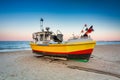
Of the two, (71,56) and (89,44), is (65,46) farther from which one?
(89,44)

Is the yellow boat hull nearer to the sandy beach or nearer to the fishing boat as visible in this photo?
the fishing boat

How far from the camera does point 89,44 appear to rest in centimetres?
1112

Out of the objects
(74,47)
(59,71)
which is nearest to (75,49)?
(74,47)

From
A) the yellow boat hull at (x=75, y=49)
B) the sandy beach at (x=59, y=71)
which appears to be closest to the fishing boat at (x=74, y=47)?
the yellow boat hull at (x=75, y=49)

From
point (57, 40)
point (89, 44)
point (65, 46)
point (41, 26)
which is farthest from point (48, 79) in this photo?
point (41, 26)

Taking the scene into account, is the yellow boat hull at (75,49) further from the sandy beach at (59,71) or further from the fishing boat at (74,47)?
the sandy beach at (59,71)

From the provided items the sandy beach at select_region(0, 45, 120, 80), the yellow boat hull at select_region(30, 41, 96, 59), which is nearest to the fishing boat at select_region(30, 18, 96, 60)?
the yellow boat hull at select_region(30, 41, 96, 59)

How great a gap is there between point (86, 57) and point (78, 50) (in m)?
1.19

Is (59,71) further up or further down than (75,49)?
further down

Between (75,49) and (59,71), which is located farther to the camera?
(75,49)

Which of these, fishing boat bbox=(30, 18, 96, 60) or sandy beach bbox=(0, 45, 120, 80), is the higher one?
fishing boat bbox=(30, 18, 96, 60)

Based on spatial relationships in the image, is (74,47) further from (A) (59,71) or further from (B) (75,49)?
(A) (59,71)

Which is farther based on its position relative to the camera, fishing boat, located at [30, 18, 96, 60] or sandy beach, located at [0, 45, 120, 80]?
fishing boat, located at [30, 18, 96, 60]

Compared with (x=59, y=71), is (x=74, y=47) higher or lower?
higher
